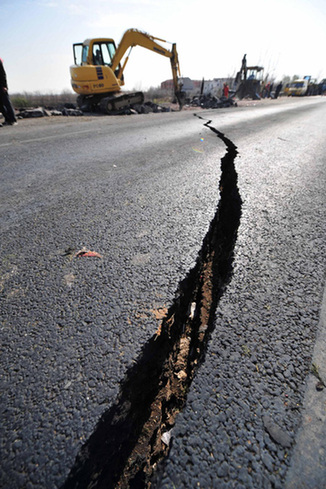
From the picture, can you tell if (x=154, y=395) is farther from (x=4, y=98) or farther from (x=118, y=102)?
(x=118, y=102)

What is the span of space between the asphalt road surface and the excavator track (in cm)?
887

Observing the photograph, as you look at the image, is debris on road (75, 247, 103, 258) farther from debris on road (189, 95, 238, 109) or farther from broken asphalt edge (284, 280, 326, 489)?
debris on road (189, 95, 238, 109)

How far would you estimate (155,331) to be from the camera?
0.96m

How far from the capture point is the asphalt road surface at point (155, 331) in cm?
64

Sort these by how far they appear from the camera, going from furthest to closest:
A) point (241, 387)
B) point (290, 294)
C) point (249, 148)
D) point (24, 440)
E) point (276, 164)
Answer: point (249, 148) < point (276, 164) < point (290, 294) < point (241, 387) < point (24, 440)

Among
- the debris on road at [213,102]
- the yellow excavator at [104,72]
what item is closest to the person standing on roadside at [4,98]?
the yellow excavator at [104,72]

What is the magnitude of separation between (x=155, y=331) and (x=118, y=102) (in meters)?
11.1

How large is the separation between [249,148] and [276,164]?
2.74 feet

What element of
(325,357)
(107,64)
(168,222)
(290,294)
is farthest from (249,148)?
(107,64)

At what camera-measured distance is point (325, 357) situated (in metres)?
0.88

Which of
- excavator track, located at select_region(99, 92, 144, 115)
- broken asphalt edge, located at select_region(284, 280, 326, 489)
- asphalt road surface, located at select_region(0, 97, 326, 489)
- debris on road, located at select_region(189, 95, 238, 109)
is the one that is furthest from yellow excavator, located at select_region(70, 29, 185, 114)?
broken asphalt edge, located at select_region(284, 280, 326, 489)

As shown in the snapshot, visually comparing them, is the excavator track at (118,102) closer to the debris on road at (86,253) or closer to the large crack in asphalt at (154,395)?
the debris on road at (86,253)

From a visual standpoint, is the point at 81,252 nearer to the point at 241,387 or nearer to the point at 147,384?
the point at 147,384

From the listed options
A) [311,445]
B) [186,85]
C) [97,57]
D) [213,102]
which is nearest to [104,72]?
[97,57]
